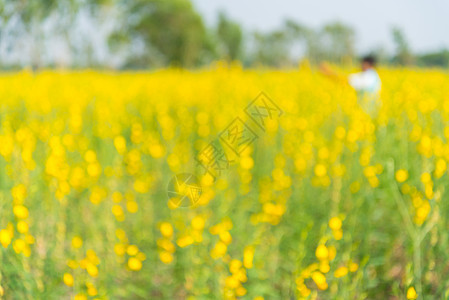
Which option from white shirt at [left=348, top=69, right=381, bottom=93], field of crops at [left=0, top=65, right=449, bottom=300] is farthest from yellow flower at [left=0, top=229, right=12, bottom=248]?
white shirt at [left=348, top=69, right=381, bottom=93]

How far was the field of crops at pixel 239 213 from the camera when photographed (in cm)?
147

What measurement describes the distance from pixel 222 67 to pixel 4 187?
208cm

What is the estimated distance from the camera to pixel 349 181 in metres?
2.33

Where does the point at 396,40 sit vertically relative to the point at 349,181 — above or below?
above

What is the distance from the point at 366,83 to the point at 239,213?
7.76ft

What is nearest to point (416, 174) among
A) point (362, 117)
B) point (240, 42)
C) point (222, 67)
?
point (362, 117)

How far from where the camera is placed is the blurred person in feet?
9.52

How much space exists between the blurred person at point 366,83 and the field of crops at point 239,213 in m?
0.11

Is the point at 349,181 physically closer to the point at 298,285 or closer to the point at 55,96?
the point at 298,285

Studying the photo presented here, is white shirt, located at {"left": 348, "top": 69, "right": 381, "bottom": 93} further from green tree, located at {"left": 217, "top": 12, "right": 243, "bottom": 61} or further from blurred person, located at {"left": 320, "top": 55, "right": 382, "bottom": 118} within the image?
green tree, located at {"left": 217, "top": 12, "right": 243, "bottom": 61}

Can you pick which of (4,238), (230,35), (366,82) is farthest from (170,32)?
(4,238)

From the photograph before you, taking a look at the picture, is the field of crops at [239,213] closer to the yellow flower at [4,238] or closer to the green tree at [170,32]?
the yellow flower at [4,238]

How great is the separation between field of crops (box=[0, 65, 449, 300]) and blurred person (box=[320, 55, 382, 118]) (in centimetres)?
11

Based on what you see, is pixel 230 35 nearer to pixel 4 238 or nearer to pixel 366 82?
pixel 366 82
